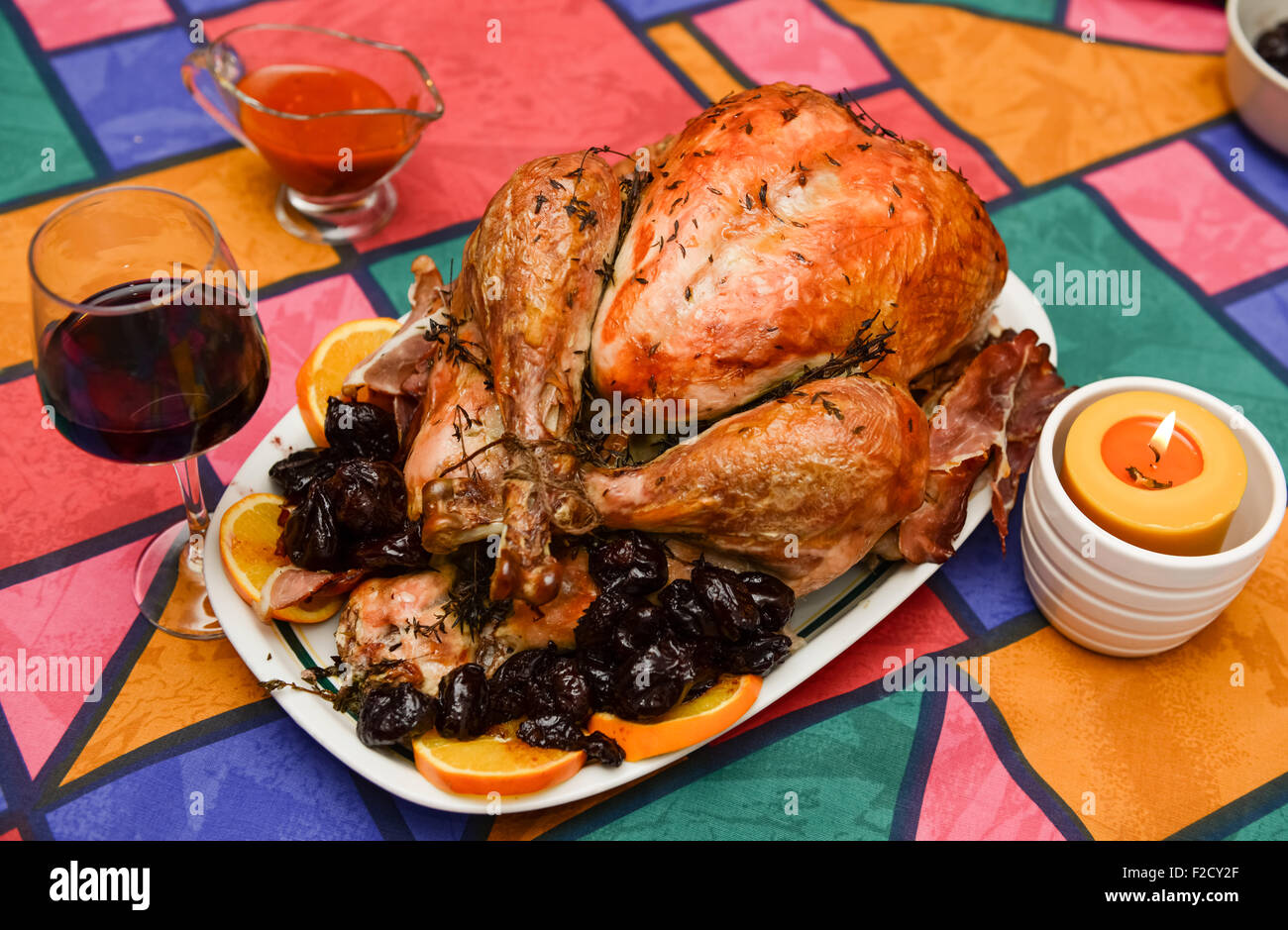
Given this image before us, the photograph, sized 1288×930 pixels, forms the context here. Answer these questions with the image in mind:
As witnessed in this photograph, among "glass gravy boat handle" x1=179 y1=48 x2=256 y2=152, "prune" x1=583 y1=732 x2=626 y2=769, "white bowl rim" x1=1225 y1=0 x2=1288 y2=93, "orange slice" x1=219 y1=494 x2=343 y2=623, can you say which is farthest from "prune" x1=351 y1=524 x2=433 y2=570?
"white bowl rim" x1=1225 y1=0 x2=1288 y2=93

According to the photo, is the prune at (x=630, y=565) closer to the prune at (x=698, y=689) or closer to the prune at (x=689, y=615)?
the prune at (x=689, y=615)

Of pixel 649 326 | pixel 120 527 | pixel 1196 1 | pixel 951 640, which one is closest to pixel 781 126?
pixel 649 326

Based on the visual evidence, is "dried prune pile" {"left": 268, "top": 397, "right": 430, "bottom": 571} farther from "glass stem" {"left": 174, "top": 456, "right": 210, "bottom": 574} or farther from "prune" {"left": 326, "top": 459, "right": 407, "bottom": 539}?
"glass stem" {"left": 174, "top": 456, "right": 210, "bottom": 574}

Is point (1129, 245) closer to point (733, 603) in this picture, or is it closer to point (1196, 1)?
point (1196, 1)

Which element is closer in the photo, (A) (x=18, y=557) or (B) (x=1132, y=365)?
(A) (x=18, y=557)

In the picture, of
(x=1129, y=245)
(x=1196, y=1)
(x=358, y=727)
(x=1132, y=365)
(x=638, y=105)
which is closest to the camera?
(x=358, y=727)

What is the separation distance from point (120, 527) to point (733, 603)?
54.4 inches

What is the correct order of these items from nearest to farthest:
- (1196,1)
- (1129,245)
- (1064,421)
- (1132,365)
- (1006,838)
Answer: (1006,838) → (1064,421) → (1132,365) → (1129,245) → (1196,1)

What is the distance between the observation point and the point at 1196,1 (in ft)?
12.9

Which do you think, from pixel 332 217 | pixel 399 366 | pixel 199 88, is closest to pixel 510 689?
pixel 399 366

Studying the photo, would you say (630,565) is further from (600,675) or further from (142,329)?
(142,329)

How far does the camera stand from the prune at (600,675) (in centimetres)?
211

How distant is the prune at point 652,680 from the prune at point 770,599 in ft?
0.53

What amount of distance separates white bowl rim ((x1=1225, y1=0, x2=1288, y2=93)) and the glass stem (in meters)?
2.94
